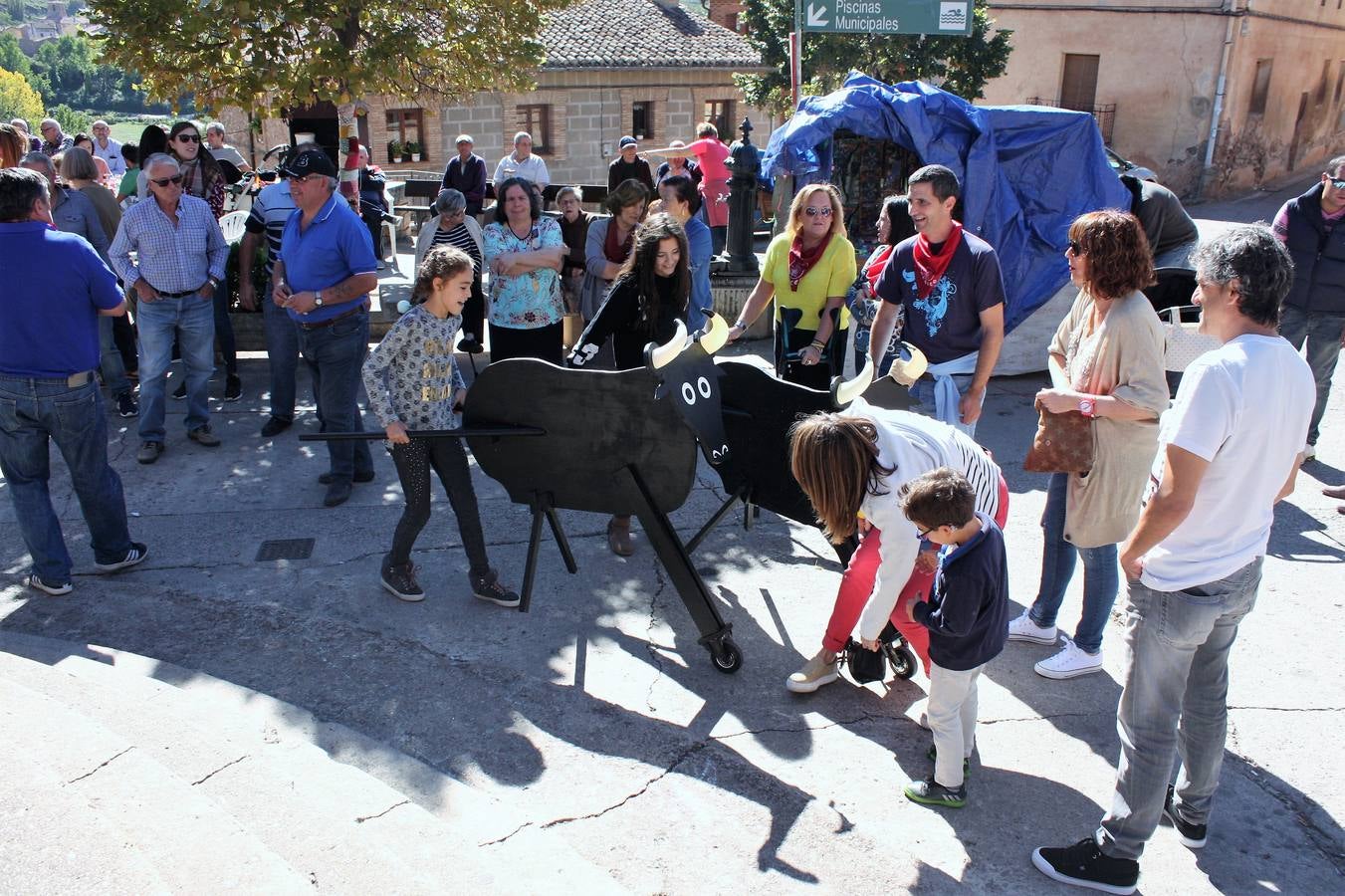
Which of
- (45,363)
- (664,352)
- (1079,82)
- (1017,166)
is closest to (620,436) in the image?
(664,352)

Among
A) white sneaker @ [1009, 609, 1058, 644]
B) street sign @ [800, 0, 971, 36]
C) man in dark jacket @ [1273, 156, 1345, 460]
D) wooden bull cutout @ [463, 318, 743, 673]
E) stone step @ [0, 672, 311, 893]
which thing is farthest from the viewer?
street sign @ [800, 0, 971, 36]

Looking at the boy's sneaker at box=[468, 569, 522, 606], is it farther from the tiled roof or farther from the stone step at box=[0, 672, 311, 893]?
the tiled roof

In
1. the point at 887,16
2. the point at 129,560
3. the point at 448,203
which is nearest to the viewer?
the point at 129,560

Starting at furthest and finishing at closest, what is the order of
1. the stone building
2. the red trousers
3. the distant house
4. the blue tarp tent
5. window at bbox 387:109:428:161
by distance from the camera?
1. the distant house
2. window at bbox 387:109:428:161
3. the stone building
4. the blue tarp tent
5. the red trousers

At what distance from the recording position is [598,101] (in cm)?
2981

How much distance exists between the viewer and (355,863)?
2.70 m

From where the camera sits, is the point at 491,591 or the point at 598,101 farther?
the point at 598,101

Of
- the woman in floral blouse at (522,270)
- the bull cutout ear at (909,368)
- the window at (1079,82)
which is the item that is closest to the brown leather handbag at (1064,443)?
the bull cutout ear at (909,368)

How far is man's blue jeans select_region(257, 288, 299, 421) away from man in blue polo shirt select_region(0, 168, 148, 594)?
1.65 m

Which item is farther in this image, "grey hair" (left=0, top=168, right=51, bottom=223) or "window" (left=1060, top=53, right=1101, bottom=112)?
"window" (left=1060, top=53, right=1101, bottom=112)

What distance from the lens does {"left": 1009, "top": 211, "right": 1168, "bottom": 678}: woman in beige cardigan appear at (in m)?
3.61

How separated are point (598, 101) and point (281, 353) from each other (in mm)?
24896

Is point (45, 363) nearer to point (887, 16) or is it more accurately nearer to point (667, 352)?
point (667, 352)

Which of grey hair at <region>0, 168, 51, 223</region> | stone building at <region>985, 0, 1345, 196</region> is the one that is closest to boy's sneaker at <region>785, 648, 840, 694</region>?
grey hair at <region>0, 168, 51, 223</region>
